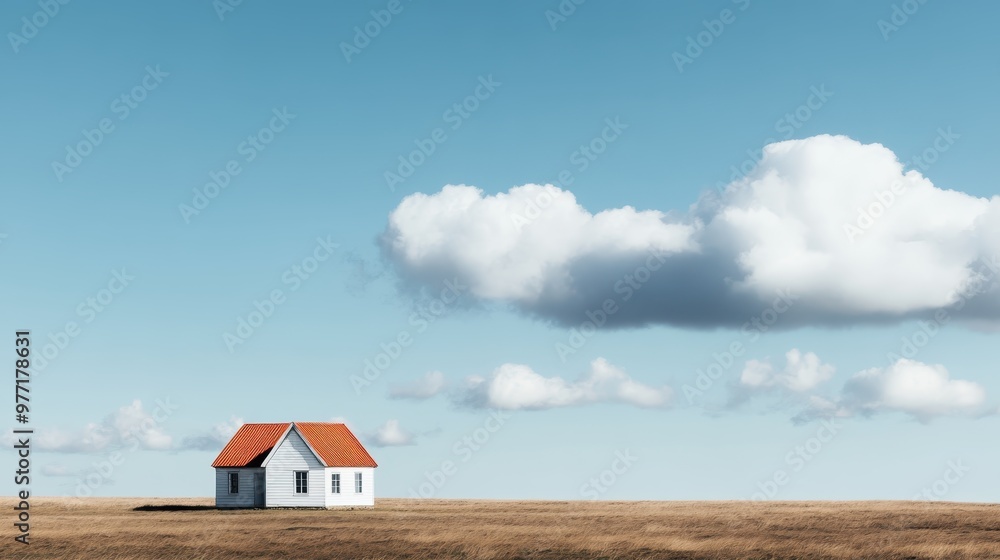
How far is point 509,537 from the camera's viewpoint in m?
36.5

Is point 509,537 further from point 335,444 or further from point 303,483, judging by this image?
point 335,444

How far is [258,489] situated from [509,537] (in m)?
32.9

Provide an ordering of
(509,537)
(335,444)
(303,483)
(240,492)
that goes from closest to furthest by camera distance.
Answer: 1. (509,537)
2. (303,483)
3. (240,492)
4. (335,444)

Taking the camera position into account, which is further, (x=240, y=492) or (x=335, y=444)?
(x=335, y=444)

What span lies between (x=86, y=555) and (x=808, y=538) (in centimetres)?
2362

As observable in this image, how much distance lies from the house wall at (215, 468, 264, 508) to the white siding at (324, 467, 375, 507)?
14.6 ft

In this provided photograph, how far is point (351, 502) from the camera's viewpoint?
66062 millimetres

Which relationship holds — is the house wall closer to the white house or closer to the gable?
the white house

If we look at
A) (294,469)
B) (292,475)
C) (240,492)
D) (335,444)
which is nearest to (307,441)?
(294,469)

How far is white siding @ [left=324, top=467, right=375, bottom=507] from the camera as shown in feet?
212

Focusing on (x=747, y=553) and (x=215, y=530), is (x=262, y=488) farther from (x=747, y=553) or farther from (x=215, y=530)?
(x=747, y=553)

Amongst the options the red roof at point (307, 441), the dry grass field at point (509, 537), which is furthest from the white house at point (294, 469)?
the dry grass field at point (509, 537)

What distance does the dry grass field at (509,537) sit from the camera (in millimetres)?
31484

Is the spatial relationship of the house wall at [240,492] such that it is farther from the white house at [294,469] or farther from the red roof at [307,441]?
the red roof at [307,441]
